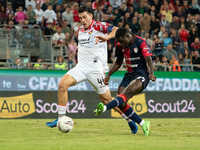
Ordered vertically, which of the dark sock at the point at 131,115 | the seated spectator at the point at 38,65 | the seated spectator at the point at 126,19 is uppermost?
the seated spectator at the point at 126,19

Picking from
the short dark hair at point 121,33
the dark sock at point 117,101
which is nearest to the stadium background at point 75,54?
the short dark hair at point 121,33

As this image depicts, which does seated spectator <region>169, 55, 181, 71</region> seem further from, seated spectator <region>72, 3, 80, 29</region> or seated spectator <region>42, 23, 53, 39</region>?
seated spectator <region>42, 23, 53, 39</region>

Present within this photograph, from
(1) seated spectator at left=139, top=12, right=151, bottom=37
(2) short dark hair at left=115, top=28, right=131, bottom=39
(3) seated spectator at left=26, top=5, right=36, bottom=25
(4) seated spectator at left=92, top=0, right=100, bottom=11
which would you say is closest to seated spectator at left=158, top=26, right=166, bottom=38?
(1) seated spectator at left=139, top=12, right=151, bottom=37

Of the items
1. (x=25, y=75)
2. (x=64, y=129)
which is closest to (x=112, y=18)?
(x=25, y=75)

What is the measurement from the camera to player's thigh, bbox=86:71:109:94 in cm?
812

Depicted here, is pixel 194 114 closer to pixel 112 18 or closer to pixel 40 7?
pixel 112 18

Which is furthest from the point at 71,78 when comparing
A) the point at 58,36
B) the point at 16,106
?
the point at 58,36

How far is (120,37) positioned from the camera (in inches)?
290

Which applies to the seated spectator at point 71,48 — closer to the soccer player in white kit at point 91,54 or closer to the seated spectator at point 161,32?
the seated spectator at point 161,32

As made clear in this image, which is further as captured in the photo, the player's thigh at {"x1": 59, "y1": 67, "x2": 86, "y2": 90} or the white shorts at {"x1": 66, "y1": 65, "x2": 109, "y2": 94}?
the white shorts at {"x1": 66, "y1": 65, "x2": 109, "y2": 94}

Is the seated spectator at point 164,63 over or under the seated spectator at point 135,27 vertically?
under

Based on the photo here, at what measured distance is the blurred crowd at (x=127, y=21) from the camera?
16.1 metres

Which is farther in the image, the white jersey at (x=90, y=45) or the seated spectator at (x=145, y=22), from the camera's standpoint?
the seated spectator at (x=145, y=22)

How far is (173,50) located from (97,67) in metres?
8.82
